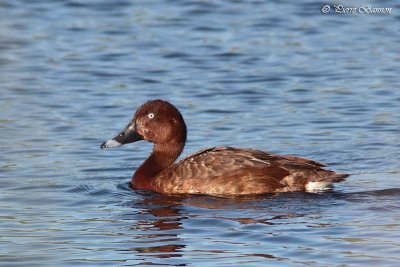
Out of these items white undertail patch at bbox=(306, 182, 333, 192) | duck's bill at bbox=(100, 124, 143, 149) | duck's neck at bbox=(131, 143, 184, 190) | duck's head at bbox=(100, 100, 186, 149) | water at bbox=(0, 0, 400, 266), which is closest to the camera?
water at bbox=(0, 0, 400, 266)

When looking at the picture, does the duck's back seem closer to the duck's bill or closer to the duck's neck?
the duck's neck

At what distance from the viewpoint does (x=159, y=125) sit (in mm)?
11906

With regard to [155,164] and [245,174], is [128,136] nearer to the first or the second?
[155,164]

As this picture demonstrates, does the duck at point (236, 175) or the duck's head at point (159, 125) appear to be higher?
the duck's head at point (159, 125)

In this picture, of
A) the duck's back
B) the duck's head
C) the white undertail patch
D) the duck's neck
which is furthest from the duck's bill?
the white undertail patch

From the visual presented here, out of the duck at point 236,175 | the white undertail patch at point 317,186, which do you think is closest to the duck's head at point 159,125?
the duck at point 236,175

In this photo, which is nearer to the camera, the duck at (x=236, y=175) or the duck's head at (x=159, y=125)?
the duck at (x=236, y=175)

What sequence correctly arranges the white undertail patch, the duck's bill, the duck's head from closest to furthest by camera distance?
the white undertail patch
the duck's head
the duck's bill

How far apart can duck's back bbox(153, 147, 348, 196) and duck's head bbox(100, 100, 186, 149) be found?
2.27 ft

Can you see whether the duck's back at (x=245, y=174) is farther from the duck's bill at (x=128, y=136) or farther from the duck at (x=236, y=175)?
the duck's bill at (x=128, y=136)

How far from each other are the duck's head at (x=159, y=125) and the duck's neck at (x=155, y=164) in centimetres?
6

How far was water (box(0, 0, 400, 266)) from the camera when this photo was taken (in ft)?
28.6

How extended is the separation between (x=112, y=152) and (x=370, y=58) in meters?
5.81

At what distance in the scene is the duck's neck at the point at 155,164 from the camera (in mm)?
11406
